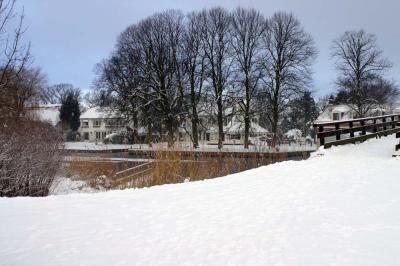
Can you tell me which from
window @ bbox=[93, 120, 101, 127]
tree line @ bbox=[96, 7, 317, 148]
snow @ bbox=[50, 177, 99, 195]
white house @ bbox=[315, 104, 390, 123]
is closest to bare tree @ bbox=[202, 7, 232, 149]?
tree line @ bbox=[96, 7, 317, 148]

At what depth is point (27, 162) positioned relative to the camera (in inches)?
Result: 473

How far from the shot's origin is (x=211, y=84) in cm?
4866

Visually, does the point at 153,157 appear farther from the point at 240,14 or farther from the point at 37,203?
the point at 240,14

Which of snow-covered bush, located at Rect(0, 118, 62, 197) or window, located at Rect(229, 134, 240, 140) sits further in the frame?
window, located at Rect(229, 134, 240, 140)

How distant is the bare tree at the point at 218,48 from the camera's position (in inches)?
1869

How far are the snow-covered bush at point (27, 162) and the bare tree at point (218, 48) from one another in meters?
34.3

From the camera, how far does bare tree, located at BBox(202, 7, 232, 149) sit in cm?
4747

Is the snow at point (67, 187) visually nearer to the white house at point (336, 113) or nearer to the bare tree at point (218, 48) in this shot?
the bare tree at point (218, 48)

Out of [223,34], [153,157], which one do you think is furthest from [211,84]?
[153,157]

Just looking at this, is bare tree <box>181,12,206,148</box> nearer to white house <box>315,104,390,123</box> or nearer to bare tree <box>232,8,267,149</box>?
bare tree <box>232,8,267,149</box>

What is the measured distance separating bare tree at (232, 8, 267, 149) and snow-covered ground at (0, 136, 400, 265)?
124 ft

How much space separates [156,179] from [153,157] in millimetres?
1278

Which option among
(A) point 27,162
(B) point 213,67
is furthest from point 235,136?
(A) point 27,162

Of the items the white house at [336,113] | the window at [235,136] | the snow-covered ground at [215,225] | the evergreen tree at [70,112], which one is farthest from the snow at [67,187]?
the evergreen tree at [70,112]
